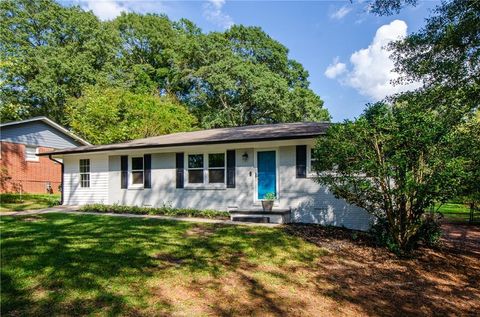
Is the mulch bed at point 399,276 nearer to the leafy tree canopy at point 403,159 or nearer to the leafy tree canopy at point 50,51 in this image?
the leafy tree canopy at point 403,159

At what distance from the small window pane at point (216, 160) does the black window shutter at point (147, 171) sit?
2559 millimetres

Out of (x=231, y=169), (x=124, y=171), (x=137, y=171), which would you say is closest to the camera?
(x=231, y=169)

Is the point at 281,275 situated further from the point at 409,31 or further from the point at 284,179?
the point at 409,31

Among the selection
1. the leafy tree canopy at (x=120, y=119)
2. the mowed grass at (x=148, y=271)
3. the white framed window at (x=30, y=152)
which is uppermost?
the leafy tree canopy at (x=120, y=119)

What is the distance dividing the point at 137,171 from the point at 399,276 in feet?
34.2

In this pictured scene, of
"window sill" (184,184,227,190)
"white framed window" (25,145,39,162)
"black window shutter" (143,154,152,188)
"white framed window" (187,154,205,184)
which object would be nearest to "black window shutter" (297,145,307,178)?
"window sill" (184,184,227,190)

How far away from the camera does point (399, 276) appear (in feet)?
19.6

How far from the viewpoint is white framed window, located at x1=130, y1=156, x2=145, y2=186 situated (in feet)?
44.3

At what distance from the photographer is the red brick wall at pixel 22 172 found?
63.1ft

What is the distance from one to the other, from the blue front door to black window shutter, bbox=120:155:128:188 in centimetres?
570

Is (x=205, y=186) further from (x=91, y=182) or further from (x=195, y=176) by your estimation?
(x=91, y=182)

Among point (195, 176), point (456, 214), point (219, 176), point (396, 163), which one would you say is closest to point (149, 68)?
point (195, 176)

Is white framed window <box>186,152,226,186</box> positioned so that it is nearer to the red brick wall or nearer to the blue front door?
the blue front door

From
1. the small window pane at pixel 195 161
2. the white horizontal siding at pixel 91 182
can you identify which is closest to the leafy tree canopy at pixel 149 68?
the white horizontal siding at pixel 91 182
